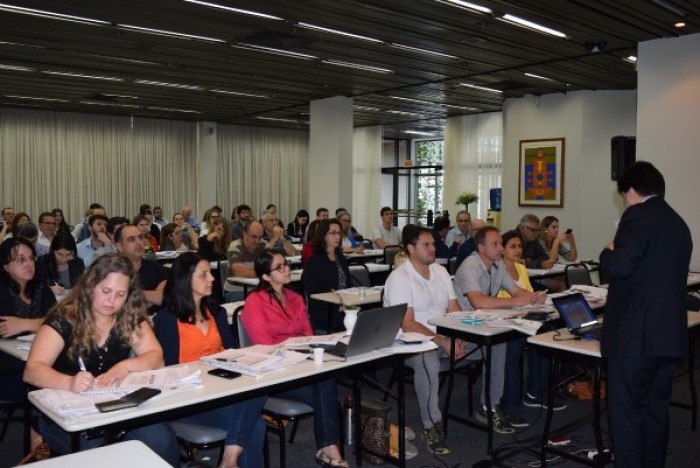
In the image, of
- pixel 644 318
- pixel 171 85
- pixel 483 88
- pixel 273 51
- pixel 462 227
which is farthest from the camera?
pixel 483 88

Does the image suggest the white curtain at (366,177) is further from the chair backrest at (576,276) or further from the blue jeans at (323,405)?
the blue jeans at (323,405)

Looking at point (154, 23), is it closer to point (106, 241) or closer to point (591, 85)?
point (106, 241)

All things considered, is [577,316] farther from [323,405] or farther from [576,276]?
[576,276]

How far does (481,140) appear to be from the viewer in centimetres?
1499

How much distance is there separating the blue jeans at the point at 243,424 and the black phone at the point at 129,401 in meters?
0.65

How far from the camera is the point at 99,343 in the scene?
10.3 feet

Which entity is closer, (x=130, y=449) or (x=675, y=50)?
(x=130, y=449)

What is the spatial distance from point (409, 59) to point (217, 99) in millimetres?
5043

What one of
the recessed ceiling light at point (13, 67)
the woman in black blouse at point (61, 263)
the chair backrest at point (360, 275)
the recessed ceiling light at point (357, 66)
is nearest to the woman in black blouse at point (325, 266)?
the chair backrest at point (360, 275)

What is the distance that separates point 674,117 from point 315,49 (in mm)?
4070

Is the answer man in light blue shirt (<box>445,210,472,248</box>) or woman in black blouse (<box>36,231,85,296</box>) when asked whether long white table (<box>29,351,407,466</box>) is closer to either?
woman in black blouse (<box>36,231,85,296</box>)

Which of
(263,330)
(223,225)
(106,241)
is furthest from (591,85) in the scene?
(263,330)

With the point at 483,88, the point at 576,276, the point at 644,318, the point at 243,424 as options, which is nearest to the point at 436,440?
the point at 243,424

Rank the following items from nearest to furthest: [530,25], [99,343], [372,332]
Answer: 1. [99,343]
2. [372,332]
3. [530,25]
